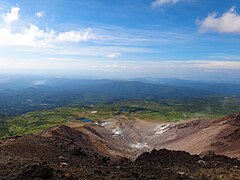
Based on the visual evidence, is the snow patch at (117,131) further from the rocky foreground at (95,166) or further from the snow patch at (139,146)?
the rocky foreground at (95,166)

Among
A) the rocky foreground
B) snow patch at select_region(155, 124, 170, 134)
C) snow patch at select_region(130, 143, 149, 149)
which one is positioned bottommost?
snow patch at select_region(130, 143, 149, 149)

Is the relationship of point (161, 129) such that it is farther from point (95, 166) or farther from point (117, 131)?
point (95, 166)

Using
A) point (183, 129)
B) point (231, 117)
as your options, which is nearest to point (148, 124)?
point (183, 129)

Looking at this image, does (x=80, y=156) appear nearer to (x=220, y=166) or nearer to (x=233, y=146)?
(x=220, y=166)

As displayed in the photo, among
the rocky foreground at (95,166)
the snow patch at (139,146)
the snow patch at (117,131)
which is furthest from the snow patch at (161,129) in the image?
the rocky foreground at (95,166)

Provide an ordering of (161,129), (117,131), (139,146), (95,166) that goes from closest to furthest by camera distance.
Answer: (95,166)
(139,146)
(161,129)
(117,131)

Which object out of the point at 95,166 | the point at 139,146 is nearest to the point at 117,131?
the point at 139,146

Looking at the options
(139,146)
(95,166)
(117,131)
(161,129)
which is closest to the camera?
(95,166)

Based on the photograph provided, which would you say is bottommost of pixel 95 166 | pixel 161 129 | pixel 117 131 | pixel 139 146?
→ pixel 117 131

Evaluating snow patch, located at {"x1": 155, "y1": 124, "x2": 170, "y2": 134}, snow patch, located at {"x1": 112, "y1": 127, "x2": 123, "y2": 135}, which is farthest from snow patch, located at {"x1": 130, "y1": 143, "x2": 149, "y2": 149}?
snow patch, located at {"x1": 112, "y1": 127, "x2": 123, "y2": 135}

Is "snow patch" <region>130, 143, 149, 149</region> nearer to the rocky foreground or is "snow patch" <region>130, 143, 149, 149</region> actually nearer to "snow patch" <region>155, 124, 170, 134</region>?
"snow patch" <region>155, 124, 170, 134</region>

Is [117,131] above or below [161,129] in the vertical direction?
below
